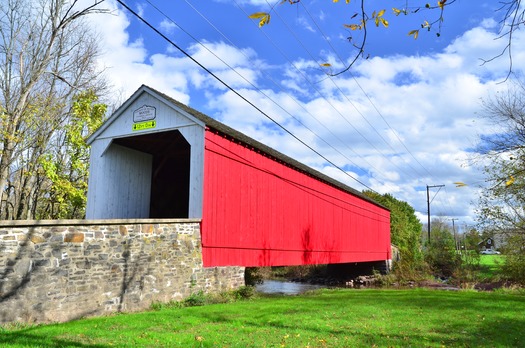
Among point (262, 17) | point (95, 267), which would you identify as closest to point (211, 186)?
point (95, 267)

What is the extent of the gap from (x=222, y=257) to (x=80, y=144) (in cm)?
1222

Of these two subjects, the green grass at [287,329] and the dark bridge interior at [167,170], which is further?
the dark bridge interior at [167,170]

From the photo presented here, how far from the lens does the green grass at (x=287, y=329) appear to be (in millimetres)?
5707

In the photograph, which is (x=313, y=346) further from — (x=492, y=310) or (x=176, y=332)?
(x=492, y=310)

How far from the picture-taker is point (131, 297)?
916 cm

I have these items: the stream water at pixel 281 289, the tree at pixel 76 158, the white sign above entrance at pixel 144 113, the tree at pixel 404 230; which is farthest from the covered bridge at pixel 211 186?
the tree at pixel 404 230

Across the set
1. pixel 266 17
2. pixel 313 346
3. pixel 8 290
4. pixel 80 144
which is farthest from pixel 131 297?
pixel 80 144

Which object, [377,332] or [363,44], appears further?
[377,332]

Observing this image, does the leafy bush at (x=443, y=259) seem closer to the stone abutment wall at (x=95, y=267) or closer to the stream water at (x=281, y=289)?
the stream water at (x=281, y=289)

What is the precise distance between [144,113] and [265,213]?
514 cm

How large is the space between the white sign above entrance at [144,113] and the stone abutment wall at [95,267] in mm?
3760

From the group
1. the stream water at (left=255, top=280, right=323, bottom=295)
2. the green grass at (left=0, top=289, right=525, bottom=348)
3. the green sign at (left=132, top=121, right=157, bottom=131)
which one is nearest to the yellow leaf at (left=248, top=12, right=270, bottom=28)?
the green grass at (left=0, top=289, right=525, bottom=348)

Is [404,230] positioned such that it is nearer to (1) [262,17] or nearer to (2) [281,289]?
(2) [281,289]

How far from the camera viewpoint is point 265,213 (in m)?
14.3
